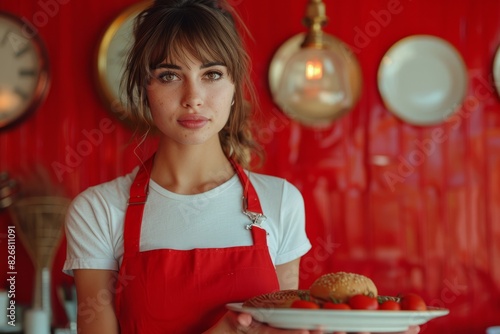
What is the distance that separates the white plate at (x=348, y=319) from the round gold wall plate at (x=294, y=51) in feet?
7.14

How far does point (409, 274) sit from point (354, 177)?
0.54 m

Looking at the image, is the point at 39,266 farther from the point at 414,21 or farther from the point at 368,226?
the point at 414,21

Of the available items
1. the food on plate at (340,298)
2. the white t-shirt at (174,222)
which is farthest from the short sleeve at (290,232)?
the food on plate at (340,298)

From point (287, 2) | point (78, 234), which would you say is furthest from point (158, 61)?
point (287, 2)

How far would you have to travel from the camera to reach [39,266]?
122 inches

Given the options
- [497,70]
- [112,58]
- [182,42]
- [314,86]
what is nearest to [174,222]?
[182,42]

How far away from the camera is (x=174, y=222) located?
1609 mm

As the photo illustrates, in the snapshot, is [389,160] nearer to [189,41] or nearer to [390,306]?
[189,41]

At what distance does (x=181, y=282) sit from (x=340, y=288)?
0.34m

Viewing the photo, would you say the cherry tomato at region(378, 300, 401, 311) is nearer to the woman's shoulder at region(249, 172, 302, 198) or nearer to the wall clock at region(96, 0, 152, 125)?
the woman's shoulder at region(249, 172, 302, 198)

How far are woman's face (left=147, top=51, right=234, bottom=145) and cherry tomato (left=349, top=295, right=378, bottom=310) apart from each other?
0.47 m

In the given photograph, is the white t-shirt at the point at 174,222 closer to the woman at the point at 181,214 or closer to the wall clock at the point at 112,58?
the woman at the point at 181,214

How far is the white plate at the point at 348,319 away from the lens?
1.25 meters

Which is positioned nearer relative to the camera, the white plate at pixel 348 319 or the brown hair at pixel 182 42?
the white plate at pixel 348 319
